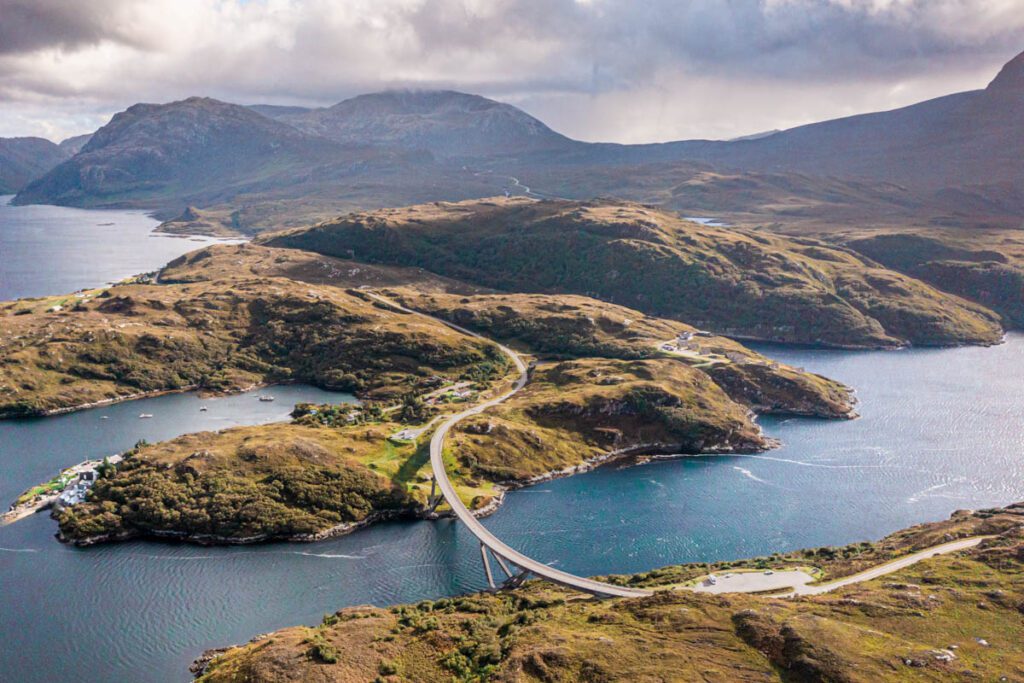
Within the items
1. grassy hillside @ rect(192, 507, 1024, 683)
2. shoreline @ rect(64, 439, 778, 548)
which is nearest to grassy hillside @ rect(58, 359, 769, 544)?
shoreline @ rect(64, 439, 778, 548)

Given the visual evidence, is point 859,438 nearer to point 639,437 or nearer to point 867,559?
point 639,437

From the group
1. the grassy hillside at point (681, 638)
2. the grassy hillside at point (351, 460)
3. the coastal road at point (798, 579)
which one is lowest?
the coastal road at point (798, 579)

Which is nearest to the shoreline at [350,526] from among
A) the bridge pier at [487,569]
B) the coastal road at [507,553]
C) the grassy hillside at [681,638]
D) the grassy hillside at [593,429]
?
the grassy hillside at [593,429]

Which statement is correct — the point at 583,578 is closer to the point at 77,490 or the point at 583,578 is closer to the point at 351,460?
the point at 351,460

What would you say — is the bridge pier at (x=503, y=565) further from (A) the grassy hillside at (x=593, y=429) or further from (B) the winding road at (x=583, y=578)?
(A) the grassy hillside at (x=593, y=429)

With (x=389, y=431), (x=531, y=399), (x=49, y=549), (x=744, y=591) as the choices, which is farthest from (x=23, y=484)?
(x=744, y=591)

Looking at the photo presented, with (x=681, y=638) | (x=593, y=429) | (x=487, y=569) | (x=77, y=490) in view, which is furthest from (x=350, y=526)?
(x=593, y=429)
